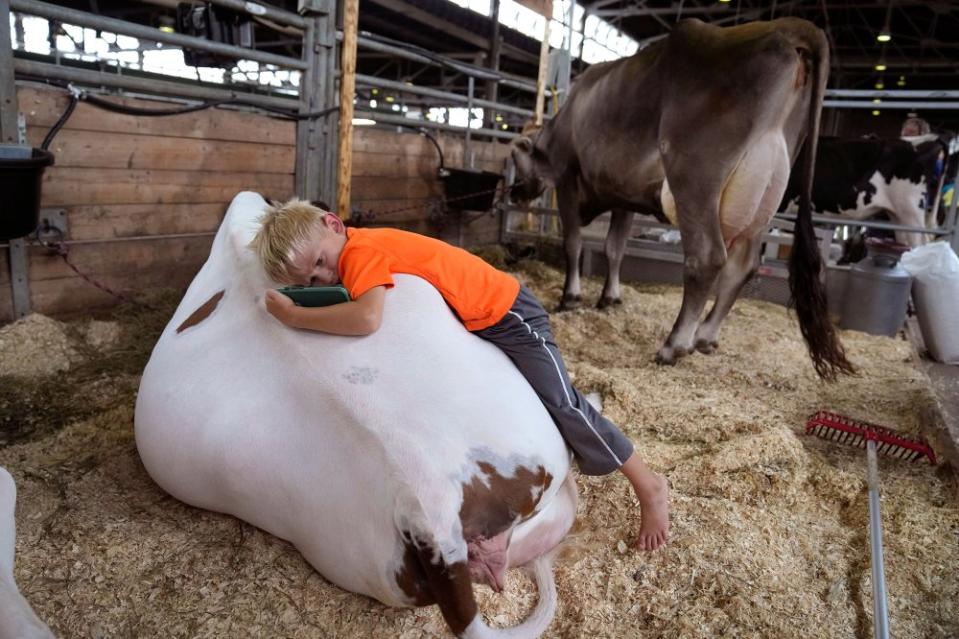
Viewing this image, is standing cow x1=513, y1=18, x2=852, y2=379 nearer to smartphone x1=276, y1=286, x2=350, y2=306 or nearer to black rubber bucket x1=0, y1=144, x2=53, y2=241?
smartphone x1=276, y1=286, x2=350, y2=306

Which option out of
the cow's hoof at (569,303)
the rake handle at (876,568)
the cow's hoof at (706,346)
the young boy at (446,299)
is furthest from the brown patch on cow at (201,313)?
the cow's hoof at (569,303)

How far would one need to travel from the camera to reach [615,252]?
4.94 m

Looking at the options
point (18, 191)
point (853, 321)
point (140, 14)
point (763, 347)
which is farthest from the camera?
point (140, 14)

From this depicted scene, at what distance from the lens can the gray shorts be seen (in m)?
1.63

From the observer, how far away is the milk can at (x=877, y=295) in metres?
4.20

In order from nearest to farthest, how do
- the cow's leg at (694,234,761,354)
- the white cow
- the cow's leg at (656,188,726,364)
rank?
the white cow → the cow's leg at (656,188,726,364) → the cow's leg at (694,234,761,354)

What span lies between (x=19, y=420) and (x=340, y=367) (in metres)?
1.55

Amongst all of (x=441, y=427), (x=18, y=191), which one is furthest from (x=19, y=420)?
(x=441, y=427)

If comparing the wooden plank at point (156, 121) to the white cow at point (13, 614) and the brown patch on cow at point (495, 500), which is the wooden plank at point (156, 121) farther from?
the brown patch on cow at point (495, 500)

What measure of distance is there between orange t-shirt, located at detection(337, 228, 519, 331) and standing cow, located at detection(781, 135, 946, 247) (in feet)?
18.7

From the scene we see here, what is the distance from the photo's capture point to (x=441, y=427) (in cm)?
136

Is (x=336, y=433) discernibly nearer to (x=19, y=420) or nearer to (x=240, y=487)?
(x=240, y=487)

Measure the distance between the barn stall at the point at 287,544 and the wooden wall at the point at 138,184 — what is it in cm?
1

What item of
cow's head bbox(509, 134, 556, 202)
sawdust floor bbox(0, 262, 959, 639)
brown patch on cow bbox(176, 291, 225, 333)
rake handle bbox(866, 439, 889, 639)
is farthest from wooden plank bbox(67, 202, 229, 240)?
rake handle bbox(866, 439, 889, 639)
